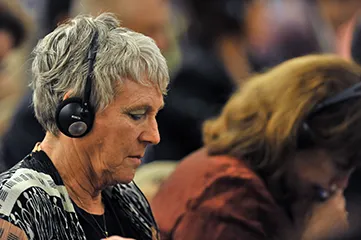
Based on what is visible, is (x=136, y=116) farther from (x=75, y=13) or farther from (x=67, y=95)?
(x=75, y=13)

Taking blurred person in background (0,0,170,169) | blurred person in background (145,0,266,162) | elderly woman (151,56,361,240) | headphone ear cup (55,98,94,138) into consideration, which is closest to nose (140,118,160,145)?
headphone ear cup (55,98,94,138)

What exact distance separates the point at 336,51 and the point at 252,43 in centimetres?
53

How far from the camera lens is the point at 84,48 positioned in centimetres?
186

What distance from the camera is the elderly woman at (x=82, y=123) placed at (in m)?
1.84

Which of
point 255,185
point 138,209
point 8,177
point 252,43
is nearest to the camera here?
point 8,177

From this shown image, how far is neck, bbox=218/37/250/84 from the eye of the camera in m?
4.44

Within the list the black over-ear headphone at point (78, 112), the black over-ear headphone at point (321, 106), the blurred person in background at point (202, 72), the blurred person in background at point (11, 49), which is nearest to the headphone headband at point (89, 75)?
the black over-ear headphone at point (78, 112)

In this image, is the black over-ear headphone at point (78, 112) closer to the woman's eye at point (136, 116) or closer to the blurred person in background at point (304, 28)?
the woman's eye at point (136, 116)

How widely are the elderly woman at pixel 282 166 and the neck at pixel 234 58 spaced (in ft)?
4.98

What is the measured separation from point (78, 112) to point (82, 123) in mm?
28

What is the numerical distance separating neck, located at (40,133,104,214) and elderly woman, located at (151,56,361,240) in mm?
751

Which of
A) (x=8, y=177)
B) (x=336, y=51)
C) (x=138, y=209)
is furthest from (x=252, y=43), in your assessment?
(x=8, y=177)

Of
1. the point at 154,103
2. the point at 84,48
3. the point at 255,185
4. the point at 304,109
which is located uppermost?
the point at 84,48

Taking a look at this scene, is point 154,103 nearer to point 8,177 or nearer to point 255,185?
point 8,177
